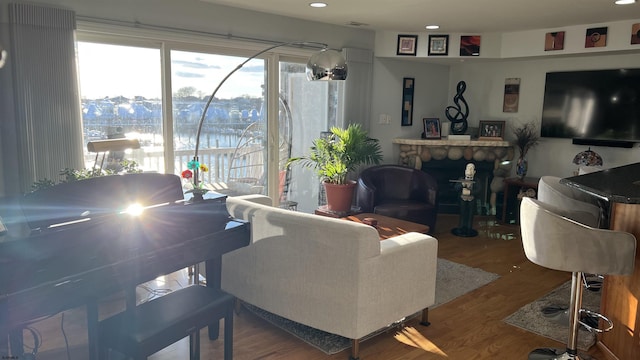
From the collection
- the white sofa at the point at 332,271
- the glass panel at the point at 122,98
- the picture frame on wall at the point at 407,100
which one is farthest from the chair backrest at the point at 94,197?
the picture frame on wall at the point at 407,100

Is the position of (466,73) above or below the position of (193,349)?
above

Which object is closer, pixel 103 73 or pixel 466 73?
pixel 103 73

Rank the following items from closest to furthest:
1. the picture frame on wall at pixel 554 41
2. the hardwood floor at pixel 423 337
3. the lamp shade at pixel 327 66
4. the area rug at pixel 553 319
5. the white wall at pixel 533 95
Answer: the hardwood floor at pixel 423 337 → the area rug at pixel 553 319 → the lamp shade at pixel 327 66 → the picture frame on wall at pixel 554 41 → the white wall at pixel 533 95

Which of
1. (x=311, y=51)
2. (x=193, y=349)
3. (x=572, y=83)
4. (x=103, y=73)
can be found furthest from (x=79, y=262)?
(x=572, y=83)

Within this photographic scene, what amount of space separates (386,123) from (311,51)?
1451 mm

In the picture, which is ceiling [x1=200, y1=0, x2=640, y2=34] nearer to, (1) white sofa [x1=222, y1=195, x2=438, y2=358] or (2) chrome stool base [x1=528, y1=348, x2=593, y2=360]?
(1) white sofa [x1=222, y1=195, x2=438, y2=358]

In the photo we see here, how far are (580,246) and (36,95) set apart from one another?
3612 mm

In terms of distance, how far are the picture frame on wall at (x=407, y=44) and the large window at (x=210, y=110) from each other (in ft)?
3.07

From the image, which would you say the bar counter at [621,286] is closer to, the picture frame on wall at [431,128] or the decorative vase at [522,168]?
the decorative vase at [522,168]

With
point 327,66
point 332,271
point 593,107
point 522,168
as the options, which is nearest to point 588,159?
point 593,107

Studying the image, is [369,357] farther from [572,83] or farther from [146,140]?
[572,83]

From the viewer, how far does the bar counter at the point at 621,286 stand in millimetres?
2535

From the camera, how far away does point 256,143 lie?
5098 millimetres

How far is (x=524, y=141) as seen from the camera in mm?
5957
